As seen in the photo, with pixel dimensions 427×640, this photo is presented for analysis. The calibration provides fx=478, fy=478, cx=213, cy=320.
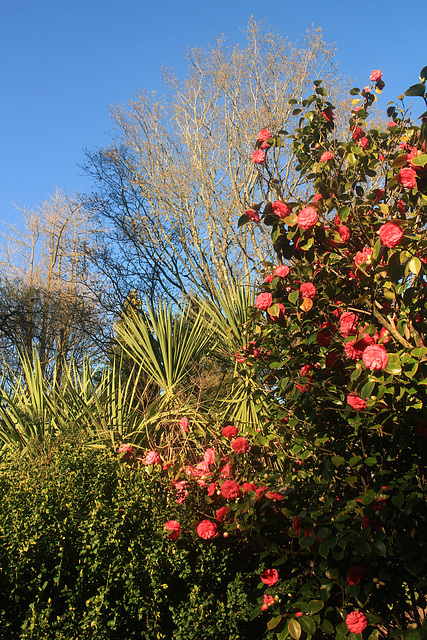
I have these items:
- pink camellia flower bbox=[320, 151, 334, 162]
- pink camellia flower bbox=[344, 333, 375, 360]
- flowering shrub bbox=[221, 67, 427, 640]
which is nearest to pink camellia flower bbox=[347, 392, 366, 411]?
flowering shrub bbox=[221, 67, 427, 640]

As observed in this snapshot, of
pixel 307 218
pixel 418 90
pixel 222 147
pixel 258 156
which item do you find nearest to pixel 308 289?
pixel 307 218

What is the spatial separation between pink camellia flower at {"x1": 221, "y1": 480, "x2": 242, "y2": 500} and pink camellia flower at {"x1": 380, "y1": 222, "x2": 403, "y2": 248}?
4.25ft

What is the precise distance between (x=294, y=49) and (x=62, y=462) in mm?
8838

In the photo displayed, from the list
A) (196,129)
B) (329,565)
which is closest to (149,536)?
(329,565)

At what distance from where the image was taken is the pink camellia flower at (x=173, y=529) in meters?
2.29

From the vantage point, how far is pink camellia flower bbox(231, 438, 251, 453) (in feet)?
7.90

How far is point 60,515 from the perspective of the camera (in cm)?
230

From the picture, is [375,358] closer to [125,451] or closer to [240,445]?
[240,445]

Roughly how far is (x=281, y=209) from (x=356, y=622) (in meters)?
1.69

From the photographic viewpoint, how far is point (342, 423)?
2.18 meters

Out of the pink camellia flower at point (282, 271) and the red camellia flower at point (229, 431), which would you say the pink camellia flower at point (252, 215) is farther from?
the red camellia flower at point (229, 431)

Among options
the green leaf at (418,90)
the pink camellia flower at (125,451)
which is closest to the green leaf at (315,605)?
the pink camellia flower at (125,451)

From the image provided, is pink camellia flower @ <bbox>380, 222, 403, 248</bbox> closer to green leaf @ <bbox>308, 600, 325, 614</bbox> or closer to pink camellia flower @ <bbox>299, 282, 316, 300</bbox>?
pink camellia flower @ <bbox>299, 282, 316, 300</bbox>

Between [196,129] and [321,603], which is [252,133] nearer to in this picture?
[196,129]
